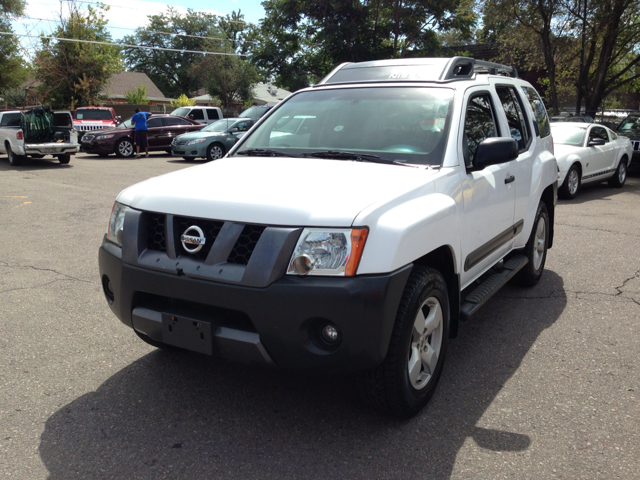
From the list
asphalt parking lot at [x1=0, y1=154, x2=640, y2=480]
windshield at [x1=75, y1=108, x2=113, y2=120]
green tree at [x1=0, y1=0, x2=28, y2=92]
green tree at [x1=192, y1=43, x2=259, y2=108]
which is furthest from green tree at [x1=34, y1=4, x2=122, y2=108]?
asphalt parking lot at [x1=0, y1=154, x2=640, y2=480]

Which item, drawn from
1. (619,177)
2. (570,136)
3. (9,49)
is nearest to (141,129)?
(570,136)

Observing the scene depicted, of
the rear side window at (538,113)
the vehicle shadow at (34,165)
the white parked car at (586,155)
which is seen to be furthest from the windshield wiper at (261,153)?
the vehicle shadow at (34,165)

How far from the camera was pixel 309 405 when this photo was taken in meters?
3.39

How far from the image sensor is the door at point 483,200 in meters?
3.74

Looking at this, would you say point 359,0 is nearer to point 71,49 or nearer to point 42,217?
point 71,49

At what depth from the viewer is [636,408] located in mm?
3365

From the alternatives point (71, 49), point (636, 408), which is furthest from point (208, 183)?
point (71, 49)

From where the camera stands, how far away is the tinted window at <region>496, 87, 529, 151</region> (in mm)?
4844

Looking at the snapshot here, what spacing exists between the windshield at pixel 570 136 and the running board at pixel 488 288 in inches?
316

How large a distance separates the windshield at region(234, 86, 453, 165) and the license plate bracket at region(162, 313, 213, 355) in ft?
4.77

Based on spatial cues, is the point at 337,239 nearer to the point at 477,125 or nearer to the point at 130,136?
the point at 477,125

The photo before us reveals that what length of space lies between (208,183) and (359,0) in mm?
26784

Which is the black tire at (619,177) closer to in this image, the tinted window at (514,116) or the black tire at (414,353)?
the tinted window at (514,116)

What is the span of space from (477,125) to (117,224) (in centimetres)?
254
